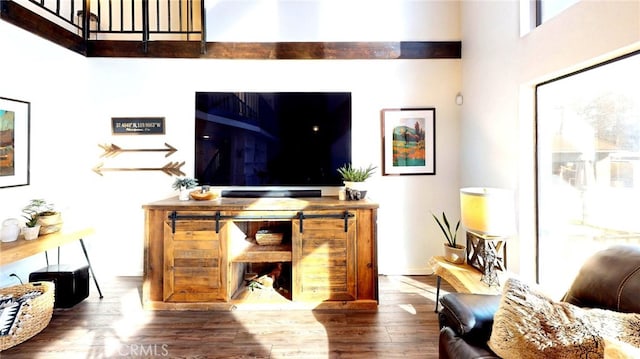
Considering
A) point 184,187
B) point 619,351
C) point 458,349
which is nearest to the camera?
point 619,351

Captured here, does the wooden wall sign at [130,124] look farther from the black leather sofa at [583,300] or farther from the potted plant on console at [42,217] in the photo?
the black leather sofa at [583,300]

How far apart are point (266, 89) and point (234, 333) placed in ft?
8.31

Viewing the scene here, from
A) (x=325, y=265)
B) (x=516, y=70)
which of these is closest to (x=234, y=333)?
(x=325, y=265)

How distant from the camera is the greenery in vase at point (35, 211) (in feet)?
8.53

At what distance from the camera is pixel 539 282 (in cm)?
242

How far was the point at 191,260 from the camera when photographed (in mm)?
2686

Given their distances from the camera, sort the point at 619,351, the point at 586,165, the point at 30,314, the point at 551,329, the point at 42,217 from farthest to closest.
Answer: the point at 42,217 < the point at 30,314 < the point at 586,165 < the point at 551,329 < the point at 619,351

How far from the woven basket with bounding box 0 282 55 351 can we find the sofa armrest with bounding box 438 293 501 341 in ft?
9.41

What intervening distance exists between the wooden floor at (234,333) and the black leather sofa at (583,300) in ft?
2.63

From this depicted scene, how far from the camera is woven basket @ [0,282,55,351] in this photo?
2107 millimetres

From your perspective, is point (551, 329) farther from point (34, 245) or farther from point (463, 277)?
point (34, 245)

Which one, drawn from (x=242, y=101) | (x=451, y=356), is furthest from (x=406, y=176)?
(x=451, y=356)

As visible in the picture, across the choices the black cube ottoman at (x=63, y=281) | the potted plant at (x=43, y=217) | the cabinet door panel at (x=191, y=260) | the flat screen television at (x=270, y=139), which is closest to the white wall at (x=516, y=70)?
the flat screen television at (x=270, y=139)

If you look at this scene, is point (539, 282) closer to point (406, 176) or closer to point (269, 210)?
point (406, 176)
